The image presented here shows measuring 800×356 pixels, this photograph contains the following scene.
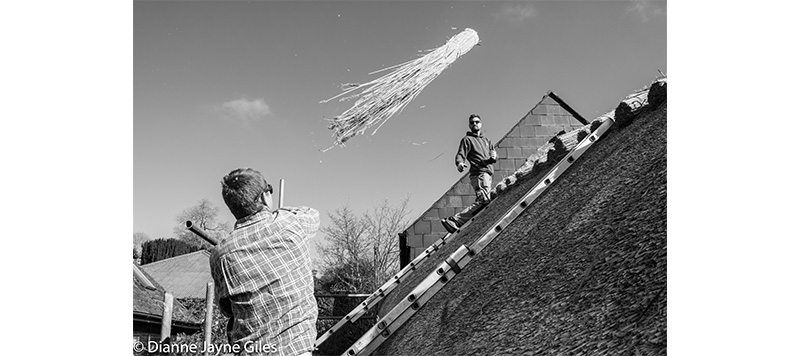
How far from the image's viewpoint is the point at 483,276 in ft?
10.9

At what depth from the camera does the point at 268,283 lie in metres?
1.94

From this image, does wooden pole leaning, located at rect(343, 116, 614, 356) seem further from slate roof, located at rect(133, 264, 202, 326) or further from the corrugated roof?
the corrugated roof

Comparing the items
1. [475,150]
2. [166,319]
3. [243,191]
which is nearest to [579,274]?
[243,191]

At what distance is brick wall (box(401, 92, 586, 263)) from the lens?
10.8 meters

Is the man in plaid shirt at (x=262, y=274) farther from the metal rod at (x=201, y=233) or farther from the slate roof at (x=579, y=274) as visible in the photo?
the slate roof at (x=579, y=274)

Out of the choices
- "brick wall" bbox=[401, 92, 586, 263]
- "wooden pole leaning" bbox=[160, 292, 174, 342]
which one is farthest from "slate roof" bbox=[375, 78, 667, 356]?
"brick wall" bbox=[401, 92, 586, 263]

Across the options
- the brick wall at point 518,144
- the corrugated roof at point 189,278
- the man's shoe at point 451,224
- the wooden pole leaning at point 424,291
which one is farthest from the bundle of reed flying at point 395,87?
the corrugated roof at point 189,278

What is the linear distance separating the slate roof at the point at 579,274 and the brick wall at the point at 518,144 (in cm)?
631

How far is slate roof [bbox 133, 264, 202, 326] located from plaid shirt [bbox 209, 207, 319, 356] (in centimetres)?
576

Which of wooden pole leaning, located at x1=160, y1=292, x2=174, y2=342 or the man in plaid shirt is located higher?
wooden pole leaning, located at x1=160, y1=292, x2=174, y2=342

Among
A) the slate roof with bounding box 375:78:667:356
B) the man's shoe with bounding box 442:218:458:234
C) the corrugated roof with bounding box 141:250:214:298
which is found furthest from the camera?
the corrugated roof with bounding box 141:250:214:298

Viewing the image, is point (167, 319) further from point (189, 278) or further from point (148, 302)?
point (189, 278)
